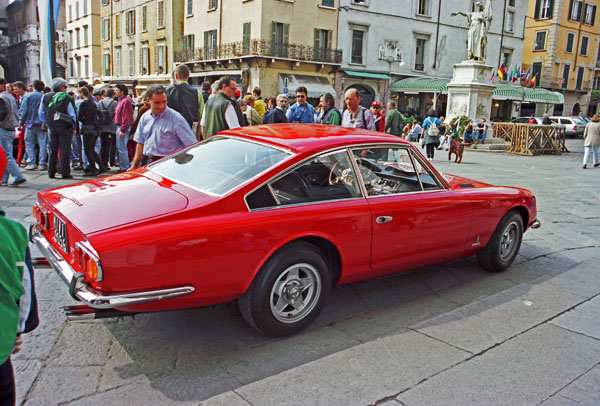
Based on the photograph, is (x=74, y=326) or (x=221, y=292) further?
(x=74, y=326)

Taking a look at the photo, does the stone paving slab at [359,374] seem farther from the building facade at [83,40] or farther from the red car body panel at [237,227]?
the building facade at [83,40]

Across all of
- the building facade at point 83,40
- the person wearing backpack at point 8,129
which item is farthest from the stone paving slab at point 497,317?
the building facade at point 83,40

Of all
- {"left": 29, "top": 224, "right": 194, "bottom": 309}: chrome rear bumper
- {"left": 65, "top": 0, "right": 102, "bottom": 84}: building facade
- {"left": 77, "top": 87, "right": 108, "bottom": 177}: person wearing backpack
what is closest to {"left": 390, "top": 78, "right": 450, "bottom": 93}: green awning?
{"left": 77, "top": 87, "right": 108, "bottom": 177}: person wearing backpack

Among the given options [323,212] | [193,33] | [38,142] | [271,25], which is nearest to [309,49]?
[271,25]

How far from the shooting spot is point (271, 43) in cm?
2941

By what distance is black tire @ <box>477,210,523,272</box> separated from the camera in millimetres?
4797

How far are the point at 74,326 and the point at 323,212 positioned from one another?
1923mm

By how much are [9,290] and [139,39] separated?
42342mm

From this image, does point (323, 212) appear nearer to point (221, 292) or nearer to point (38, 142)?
point (221, 292)

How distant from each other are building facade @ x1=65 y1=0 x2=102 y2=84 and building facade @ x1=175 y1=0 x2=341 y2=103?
Result: 717 inches

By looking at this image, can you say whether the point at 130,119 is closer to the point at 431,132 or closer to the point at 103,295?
the point at 103,295

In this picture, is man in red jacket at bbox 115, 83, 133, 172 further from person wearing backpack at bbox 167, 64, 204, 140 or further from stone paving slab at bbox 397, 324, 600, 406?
stone paving slab at bbox 397, 324, 600, 406

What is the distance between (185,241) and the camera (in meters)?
2.85

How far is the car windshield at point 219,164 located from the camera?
3402 millimetres
